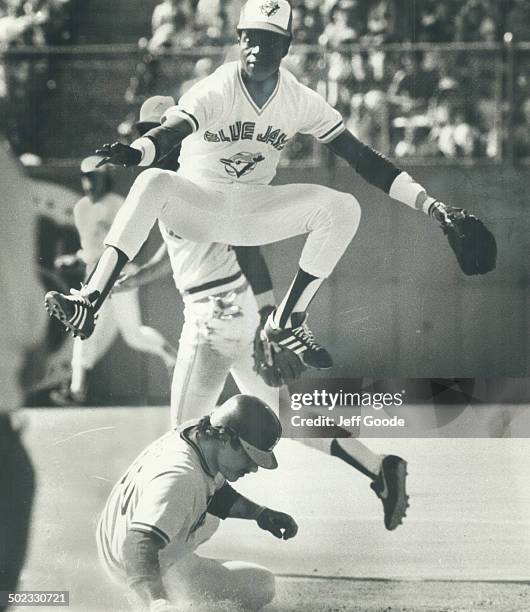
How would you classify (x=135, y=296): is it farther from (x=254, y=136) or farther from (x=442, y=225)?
(x=442, y=225)

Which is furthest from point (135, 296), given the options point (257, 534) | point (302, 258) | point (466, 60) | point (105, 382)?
point (466, 60)

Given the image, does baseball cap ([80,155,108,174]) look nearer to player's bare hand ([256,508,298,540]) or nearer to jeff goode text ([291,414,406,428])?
jeff goode text ([291,414,406,428])

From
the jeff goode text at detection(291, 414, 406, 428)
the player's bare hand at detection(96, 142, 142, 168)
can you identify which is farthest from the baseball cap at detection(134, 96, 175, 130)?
the jeff goode text at detection(291, 414, 406, 428)

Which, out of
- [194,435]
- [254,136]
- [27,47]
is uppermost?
[27,47]

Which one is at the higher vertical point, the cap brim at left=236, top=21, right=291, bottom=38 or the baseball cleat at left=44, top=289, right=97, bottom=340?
the cap brim at left=236, top=21, right=291, bottom=38

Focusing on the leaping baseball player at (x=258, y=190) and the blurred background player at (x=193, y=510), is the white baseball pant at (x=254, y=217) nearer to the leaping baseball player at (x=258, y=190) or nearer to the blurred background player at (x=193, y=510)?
the leaping baseball player at (x=258, y=190)

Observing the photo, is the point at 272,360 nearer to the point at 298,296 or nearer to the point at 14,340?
the point at 298,296

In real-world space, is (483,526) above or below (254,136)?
below
